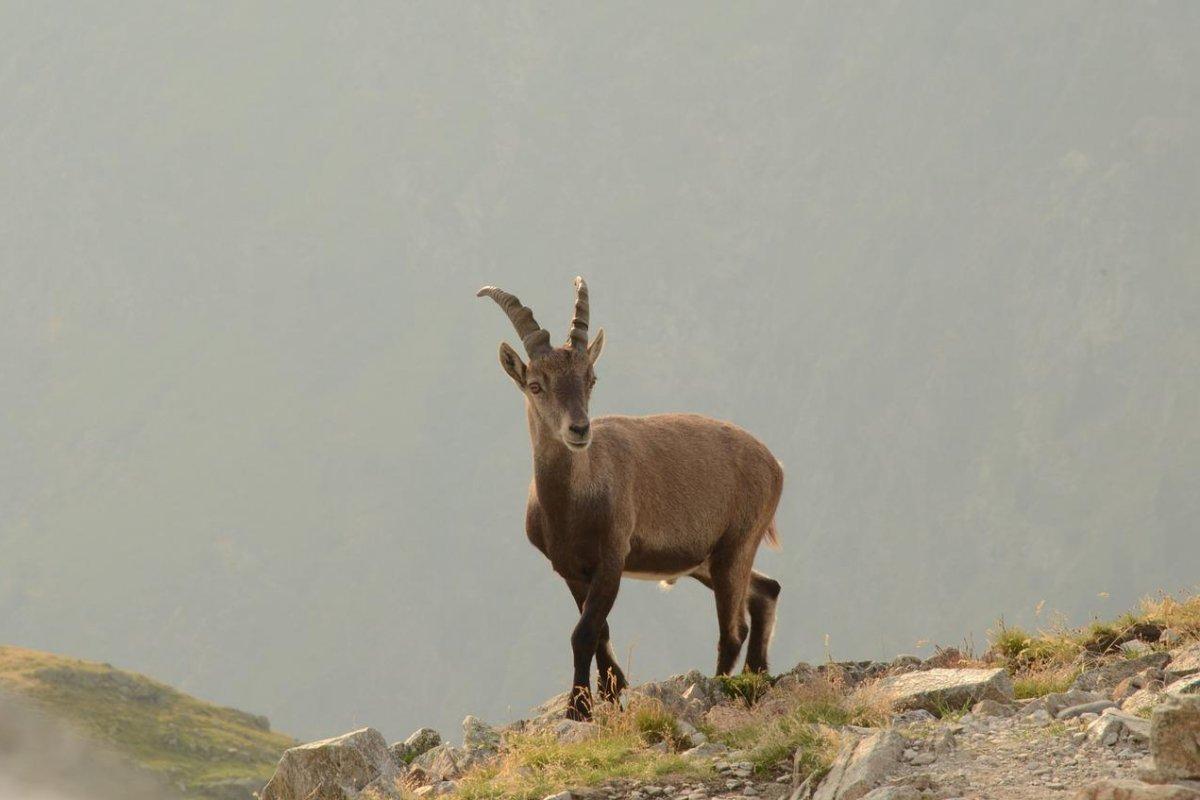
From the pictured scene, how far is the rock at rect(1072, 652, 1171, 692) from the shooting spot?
11666 millimetres

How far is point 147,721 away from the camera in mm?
54312

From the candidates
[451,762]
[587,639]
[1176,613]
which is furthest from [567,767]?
[1176,613]

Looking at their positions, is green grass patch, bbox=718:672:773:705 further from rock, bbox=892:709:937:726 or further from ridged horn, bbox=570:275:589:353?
ridged horn, bbox=570:275:589:353

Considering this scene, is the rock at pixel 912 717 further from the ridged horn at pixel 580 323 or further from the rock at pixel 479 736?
the ridged horn at pixel 580 323

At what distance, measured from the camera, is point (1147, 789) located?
272 inches

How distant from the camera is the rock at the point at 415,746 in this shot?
13742 millimetres

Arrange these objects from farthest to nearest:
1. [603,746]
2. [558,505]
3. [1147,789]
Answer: [558,505] < [603,746] < [1147,789]

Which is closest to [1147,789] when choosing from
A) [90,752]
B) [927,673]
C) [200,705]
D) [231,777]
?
[927,673]

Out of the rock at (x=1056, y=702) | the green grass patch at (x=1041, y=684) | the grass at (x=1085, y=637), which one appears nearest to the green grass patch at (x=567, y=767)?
the rock at (x=1056, y=702)

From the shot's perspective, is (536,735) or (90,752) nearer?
(536,735)

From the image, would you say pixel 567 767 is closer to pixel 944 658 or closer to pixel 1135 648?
pixel 944 658

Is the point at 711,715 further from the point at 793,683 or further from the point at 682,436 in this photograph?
the point at 682,436

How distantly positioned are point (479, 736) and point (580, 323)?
4425 millimetres

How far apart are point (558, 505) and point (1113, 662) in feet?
18.1
